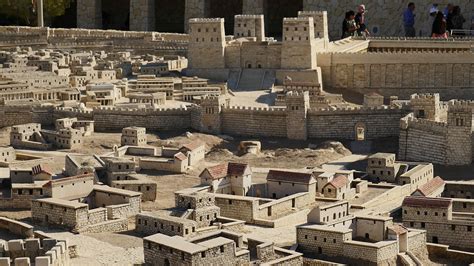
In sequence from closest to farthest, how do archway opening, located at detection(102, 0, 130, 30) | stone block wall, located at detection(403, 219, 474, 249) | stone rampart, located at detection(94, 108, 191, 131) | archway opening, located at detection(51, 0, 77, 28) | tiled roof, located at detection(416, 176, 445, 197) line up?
stone block wall, located at detection(403, 219, 474, 249) < tiled roof, located at detection(416, 176, 445, 197) < stone rampart, located at detection(94, 108, 191, 131) < archway opening, located at detection(51, 0, 77, 28) < archway opening, located at detection(102, 0, 130, 30)

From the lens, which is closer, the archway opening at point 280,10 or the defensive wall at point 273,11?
the defensive wall at point 273,11

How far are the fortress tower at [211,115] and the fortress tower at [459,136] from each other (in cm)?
1099

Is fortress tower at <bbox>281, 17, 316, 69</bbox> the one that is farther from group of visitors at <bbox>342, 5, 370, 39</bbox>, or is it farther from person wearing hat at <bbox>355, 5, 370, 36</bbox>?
person wearing hat at <bbox>355, 5, 370, 36</bbox>

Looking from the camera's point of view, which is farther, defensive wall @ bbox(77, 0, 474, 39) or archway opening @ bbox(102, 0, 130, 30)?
archway opening @ bbox(102, 0, 130, 30)

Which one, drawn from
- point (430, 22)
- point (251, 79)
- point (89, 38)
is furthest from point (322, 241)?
point (89, 38)

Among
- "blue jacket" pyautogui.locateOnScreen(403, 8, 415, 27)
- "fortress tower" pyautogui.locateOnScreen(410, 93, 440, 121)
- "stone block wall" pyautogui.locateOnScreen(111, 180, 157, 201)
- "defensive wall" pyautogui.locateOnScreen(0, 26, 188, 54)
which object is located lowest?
"stone block wall" pyautogui.locateOnScreen(111, 180, 157, 201)

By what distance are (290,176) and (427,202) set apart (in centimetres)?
609

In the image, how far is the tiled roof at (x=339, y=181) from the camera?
193 feet

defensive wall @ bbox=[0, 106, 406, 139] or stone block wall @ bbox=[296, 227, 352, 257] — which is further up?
defensive wall @ bbox=[0, 106, 406, 139]

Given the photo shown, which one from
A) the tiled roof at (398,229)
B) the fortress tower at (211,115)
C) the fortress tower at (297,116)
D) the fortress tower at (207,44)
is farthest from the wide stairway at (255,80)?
the tiled roof at (398,229)

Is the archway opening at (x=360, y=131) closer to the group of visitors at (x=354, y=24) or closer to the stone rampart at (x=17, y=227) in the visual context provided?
the group of visitors at (x=354, y=24)

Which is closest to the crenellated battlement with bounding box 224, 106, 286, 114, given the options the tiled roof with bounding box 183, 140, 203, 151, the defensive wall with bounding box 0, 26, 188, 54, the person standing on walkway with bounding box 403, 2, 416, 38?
the tiled roof with bounding box 183, 140, 203, 151

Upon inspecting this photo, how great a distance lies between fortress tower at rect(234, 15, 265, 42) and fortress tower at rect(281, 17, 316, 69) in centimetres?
398

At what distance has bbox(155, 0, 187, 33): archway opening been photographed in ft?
349
